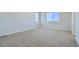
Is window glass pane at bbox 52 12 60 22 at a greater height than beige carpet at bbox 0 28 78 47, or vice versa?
window glass pane at bbox 52 12 60 22

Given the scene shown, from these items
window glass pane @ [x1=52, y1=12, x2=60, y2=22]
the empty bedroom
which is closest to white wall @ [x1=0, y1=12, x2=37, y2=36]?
the empty bedroom

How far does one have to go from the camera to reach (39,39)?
69.6 inches

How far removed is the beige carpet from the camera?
1756mm

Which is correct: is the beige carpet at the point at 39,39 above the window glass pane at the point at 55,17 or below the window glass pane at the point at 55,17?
below

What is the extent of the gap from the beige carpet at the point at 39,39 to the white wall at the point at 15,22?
0.06 m

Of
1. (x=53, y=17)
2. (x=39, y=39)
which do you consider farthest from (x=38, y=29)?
(x=53, y=17)

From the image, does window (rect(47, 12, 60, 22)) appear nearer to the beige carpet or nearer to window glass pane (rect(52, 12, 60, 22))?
window glass pane (rect(52, 12, 60, 22))

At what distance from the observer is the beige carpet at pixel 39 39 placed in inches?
69.1

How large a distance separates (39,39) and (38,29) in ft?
0.44

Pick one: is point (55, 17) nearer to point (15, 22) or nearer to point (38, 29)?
point (38, 29)

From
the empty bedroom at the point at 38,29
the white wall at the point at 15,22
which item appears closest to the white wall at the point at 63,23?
the empty bedroom at the point at 38,29

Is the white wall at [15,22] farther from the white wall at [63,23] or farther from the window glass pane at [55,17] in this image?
the window glass pane at [55,17]
